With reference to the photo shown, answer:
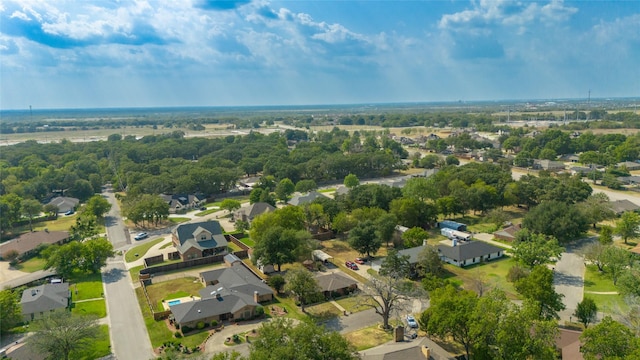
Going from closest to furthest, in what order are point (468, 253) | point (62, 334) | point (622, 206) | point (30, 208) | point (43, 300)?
1. point (62, 334)
2. point (43, 300)
3. point (468, 253)
4. point (30, 208)
5. point (622, 206)

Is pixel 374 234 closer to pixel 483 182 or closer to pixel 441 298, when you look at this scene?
pixel 441 298

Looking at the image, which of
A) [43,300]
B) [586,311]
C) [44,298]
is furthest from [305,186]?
[586,311]

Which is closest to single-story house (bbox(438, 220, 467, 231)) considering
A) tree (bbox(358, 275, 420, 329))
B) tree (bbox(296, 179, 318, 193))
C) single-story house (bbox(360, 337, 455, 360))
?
tree (bbox(358, 275, 420, 329))

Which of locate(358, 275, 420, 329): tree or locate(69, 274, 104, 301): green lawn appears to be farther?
locate(69, 274, 104, 301): green lawn

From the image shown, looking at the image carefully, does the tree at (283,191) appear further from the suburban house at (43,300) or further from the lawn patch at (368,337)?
the lawn patch at (368,337)

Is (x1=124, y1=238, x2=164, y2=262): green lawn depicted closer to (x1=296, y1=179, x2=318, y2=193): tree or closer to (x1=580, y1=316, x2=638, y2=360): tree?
(x1=296, y1=179, x2=318, y2=193): tree

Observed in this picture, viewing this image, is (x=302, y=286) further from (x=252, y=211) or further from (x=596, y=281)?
(x=596, y=281)
